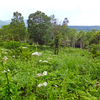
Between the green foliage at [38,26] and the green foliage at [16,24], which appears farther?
the green foliage at [16,24]

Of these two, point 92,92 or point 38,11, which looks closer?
point 92,92

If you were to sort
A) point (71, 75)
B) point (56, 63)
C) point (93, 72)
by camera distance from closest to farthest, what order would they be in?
point (71, 75) < point (93, 72) < point (56, 63)

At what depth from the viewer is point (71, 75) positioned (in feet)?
5.58

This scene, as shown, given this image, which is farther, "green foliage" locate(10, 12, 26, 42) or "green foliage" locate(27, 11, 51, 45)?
"green foliage" locate(10, 12, 26, 42)

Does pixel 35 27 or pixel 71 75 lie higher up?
pixel 35 27

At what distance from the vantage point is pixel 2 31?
19.2m

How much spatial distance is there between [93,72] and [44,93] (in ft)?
4.58

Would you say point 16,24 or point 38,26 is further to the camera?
point 16,24

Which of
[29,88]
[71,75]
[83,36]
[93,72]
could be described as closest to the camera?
[29,88]

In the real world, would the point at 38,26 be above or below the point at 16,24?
below

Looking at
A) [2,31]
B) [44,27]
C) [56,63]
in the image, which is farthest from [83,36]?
[56,63]

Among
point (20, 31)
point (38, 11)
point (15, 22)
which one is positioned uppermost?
point (38, 11)

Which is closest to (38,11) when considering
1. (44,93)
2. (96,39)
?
(96,39)

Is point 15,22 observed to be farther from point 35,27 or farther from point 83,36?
point 83,36
